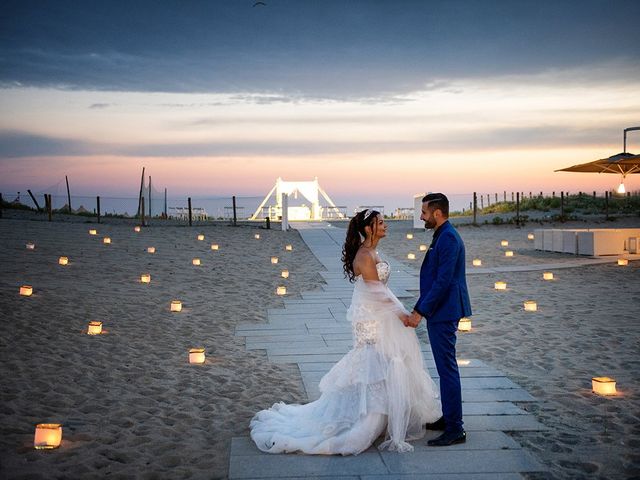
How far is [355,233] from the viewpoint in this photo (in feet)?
15.5

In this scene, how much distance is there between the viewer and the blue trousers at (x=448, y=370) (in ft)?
14.7

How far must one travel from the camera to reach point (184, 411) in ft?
17.8

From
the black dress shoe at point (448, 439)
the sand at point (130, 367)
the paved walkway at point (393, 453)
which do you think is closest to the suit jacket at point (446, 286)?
the black dress shoe at point (448, 439)

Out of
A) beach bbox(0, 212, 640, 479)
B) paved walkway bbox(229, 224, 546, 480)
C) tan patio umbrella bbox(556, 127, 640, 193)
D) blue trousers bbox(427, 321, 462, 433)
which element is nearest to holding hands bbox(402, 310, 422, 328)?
blue trousers bbox(427, 321, 462, 433)

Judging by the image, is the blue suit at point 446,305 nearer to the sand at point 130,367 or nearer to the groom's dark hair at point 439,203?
the groom's dark hair at point 439,203

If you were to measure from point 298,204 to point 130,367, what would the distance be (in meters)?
28.7

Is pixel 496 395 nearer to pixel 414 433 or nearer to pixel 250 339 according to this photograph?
pixel 414 433

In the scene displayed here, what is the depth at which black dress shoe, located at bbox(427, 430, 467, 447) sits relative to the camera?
176 inches

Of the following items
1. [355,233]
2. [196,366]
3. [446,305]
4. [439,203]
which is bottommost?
[196,366]

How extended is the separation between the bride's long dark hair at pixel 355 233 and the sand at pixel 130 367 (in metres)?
1.57

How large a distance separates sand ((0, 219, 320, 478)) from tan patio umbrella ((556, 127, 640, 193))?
8311mm

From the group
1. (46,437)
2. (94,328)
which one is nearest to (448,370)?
(46,437)

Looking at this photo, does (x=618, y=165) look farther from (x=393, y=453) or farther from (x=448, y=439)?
(x=393, y=453)

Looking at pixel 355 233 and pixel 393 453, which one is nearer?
pixel 393 453
